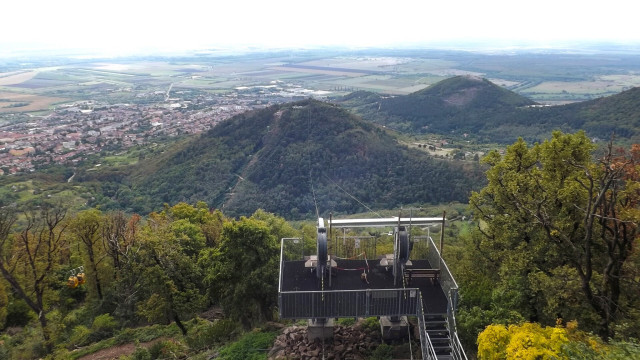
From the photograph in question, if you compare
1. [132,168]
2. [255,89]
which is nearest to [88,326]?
[132,168]

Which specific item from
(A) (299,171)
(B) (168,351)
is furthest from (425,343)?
(A) (299,171)

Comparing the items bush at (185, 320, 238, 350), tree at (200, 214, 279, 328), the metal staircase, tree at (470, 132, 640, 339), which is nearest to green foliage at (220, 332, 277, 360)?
bush at (185, 320, 238, 350)

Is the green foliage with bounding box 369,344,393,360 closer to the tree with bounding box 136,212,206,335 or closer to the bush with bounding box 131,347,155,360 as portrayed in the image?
the bush with bounding box 131,347,155,360

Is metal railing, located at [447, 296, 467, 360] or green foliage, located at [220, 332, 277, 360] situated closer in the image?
metal railing, located at [447, 296, 467, 360]

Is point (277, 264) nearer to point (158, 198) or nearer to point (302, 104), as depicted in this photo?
point (158, 198)

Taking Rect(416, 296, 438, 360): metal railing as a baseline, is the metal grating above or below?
above

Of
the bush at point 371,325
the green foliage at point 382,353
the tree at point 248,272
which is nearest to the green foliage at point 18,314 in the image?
the tree at point 248,272

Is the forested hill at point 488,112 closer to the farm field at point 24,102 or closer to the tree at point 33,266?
the tree at point 33,266

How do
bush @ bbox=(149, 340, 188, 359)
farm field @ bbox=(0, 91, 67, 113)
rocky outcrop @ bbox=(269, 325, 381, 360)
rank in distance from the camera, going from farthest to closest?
1. farm field @ bbox=(0, 91, 67, 113)
2. bush @ bbox=(149, 340, 188, 359)
3. rocky outcrop @ bbox=(269, 325, 381, 360)
